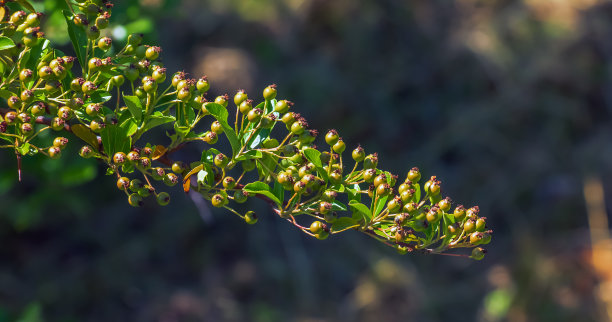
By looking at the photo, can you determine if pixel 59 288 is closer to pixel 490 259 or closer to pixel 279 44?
pixel 279 44

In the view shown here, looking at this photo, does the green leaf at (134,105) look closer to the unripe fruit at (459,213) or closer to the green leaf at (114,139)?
the green leaf at (114,139)

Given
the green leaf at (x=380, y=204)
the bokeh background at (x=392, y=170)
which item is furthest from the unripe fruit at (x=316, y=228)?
the bokeh background at (x=392, y=170)

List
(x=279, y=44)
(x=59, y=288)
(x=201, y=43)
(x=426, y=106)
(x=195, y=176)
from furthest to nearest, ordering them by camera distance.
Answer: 1. (x=426, y=106)
2. (x=279, y=44)
3. (x=201, y=43)
4. (x=59, y=288)
5. (x=195, y=176)

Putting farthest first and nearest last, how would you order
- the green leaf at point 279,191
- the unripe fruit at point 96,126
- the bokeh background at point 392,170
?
the bokeh background at point 392,170 < the green leaf at point 279,191 < the unripe fruit at point 96,126

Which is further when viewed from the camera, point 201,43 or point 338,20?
point 338,20

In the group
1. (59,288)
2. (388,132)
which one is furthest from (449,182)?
(59,288)

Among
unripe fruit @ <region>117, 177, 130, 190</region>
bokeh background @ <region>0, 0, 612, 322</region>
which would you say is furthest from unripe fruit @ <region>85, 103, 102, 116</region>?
bokeh background @ <region>0, 0, 612, 322</region>
